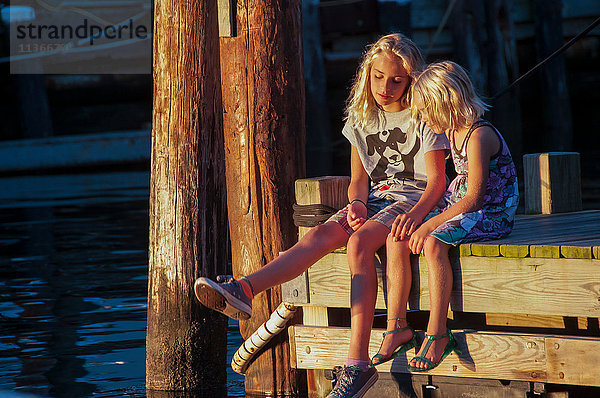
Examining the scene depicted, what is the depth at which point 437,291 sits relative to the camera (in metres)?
4.08

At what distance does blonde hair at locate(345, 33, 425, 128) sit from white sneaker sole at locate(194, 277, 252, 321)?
1.13m

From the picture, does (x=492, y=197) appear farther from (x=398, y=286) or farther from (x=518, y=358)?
(x=518, y=358)

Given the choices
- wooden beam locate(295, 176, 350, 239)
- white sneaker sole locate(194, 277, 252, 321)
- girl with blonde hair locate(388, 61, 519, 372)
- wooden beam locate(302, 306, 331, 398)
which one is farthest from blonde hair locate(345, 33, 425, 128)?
white sneaker sole locate(194, 277, 252, 321)

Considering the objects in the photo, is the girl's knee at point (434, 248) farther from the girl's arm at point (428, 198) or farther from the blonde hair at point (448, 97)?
the blonde hair at point (448, 97)

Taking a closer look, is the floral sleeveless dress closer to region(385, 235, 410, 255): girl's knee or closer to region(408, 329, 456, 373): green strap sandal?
region(385, 235, 410, 255): girl's knee

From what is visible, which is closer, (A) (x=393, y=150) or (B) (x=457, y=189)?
(B) (x=457, y=189)

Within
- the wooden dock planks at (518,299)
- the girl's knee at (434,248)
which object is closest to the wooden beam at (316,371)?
the wooden dock planks at (518,299)

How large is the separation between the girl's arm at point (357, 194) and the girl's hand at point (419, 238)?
313mm

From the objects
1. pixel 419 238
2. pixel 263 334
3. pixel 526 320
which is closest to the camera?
pixel 419 238

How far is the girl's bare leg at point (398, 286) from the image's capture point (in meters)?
4.19

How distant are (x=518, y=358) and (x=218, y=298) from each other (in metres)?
1.25

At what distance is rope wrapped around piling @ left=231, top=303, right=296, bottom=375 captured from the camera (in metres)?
4.75

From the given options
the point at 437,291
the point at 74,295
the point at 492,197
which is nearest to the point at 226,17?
the point at 492,197

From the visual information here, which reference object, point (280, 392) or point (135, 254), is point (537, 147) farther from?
point (280, 392)
